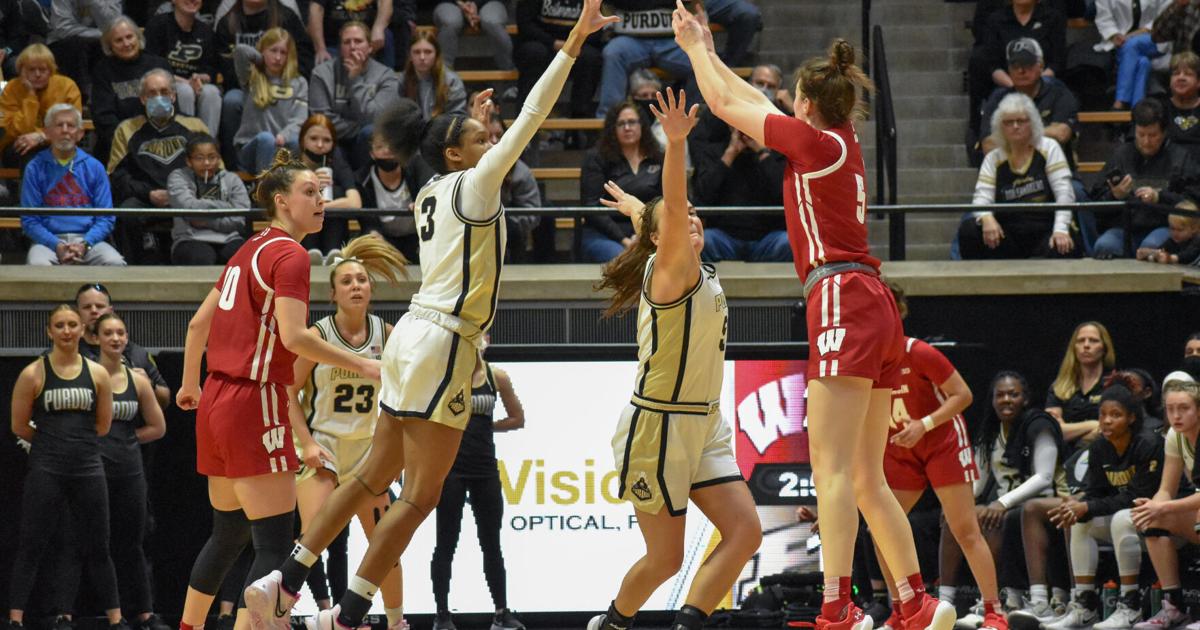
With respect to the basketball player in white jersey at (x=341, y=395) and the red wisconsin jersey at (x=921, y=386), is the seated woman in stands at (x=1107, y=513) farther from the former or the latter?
the basketball player in white jersey at (x=341, y=395)

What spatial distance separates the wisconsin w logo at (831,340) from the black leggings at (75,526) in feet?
15.0

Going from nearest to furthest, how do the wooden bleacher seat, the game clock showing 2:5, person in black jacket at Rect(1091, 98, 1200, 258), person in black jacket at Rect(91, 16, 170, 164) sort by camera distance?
1. the game clock showing 2:5
2. person in black jacket at Rect(1091, 98, 1200, 258)
3. person in black jacket at Rect(91, 16, 170, 164)
4. the wooden bleacher seat

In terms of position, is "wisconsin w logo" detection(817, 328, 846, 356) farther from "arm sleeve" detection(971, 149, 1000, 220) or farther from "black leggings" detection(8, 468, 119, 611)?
"arm sleeve" detection(971, 149, 1000, 220)

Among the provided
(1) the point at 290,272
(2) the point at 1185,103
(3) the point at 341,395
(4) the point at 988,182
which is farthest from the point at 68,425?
(2) the point at 1185,103

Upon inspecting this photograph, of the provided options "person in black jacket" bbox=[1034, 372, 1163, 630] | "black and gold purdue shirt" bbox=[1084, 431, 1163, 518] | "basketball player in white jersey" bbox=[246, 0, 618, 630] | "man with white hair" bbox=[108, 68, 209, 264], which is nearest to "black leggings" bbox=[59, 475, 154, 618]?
"man with white hair" bbox=[108, 68, 209, 264]

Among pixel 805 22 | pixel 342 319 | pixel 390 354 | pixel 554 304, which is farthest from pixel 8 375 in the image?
pixel 805 22

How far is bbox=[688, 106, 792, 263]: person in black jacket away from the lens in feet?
34.5

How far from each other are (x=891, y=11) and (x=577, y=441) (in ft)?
20.1

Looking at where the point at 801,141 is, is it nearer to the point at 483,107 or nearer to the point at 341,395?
the point at 483,107

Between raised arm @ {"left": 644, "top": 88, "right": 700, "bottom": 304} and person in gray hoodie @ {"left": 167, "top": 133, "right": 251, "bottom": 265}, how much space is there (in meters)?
5.10

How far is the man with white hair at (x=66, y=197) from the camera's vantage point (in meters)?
10.3

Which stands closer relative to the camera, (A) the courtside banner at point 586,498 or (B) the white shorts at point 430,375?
(B) the white shorts at point 430,375

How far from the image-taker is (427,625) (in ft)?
29.9

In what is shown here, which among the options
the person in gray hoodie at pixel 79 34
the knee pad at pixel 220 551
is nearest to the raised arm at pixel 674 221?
the knee pad at pixel 220 551
